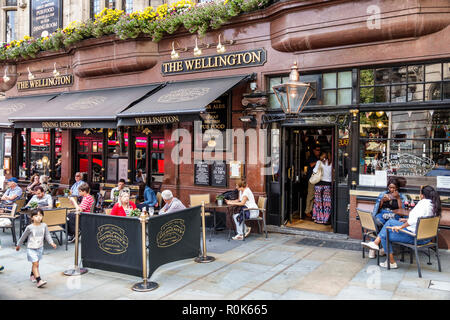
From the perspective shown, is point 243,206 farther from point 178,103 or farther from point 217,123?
point 178,103

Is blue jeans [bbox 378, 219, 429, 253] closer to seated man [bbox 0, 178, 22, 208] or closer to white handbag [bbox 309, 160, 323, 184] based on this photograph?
white handbag [bbox 309, 160, 323, 184]

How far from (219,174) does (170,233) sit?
437 cm

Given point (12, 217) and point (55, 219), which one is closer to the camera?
point (55, 219)

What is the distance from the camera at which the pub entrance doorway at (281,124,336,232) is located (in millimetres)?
9938

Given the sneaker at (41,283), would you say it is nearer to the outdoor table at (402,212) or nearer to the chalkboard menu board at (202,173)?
the chalkboard menu board at (202,173)

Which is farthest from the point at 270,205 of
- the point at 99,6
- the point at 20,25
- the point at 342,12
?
the point at 20,25

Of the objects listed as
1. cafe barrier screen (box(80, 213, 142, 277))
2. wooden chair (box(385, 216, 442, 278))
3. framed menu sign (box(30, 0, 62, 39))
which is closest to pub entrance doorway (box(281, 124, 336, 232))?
wooden chair (box(385, 216, 442, 278))

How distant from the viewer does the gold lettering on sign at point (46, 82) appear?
1418 cm

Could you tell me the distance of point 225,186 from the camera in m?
10.5

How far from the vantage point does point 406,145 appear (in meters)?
8.40

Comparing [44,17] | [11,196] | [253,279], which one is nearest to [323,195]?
[253,279]

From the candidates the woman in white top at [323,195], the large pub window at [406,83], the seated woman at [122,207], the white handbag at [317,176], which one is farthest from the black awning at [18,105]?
A: the large pub window at [406,83]
